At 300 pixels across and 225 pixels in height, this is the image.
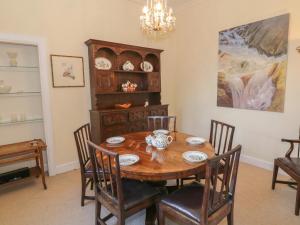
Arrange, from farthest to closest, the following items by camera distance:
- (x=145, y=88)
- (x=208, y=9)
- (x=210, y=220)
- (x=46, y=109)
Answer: (x=145, y=88), (x=208, y=9), (x=46, y=109), (x=210, y=220)

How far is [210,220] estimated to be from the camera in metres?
1.42

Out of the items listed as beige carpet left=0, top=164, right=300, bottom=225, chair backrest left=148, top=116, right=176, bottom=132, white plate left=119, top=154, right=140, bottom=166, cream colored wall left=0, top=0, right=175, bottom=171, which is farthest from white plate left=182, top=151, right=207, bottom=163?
cream colored wall left=0, top=0, right=175, bottom=171

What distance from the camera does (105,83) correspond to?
3373 mm

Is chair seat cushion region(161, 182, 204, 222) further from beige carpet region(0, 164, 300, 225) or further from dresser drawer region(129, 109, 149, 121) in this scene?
dresser drawer region(129, 109, 149, 121)

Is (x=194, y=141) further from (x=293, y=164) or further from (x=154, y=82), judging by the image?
(x=154, y=82)

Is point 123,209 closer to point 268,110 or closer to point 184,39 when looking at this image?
point 268,110

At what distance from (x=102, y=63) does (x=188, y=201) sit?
2.76 m

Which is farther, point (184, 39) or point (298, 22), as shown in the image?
point (184, 39)

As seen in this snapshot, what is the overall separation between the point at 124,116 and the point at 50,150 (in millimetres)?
1293

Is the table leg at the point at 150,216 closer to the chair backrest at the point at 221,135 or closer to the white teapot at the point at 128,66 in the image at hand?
the chair backrest at the point at 221,135

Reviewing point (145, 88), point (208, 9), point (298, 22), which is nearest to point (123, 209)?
point (145, 88)

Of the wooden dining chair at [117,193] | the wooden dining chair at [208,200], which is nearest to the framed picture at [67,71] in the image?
the wooden dining chair at [117,193]

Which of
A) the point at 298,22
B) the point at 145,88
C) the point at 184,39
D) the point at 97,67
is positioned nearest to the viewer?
the point at 298,22

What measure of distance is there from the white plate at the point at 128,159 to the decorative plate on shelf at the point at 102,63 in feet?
6.94
